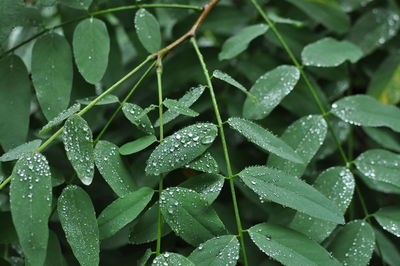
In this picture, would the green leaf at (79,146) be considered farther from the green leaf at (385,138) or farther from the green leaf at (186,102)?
the green leaf at (385,138)

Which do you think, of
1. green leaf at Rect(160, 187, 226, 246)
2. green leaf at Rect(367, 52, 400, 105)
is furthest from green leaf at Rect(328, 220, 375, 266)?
green leaf at Rect(367, 52, 400, 105)

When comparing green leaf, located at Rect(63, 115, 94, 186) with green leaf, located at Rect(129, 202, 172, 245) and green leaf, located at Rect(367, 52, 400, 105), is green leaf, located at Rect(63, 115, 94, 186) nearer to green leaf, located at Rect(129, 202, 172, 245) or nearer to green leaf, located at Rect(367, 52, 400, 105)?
green leaf, located at Rect(129, 202, 172, 245)

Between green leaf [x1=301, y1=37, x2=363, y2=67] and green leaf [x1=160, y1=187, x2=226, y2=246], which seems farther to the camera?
green leaf [x1=301, y1=37, x2=363, y2=67]

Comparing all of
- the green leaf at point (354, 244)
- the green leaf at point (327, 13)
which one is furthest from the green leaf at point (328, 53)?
the green leaf at point (354, 244)

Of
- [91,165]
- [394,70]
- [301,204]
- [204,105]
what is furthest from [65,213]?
[394,70]

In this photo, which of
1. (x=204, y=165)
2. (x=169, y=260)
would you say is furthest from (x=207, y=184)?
(x=169, y=260)

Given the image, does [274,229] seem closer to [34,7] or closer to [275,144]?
[275,144]
